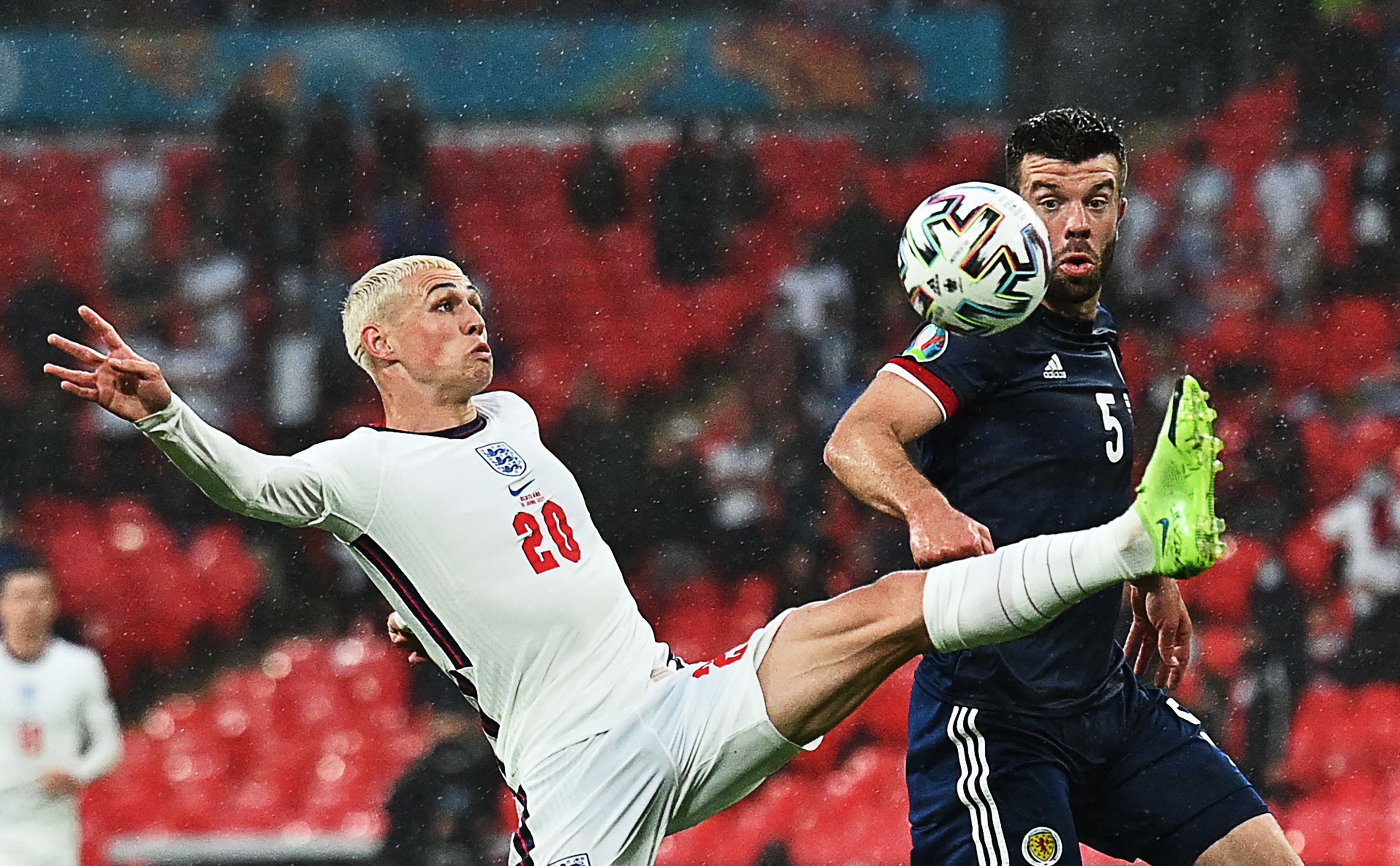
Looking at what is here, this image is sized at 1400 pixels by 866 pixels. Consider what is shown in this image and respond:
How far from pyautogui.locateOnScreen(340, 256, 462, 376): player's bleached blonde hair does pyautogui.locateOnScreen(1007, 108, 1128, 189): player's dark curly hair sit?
4.36ft

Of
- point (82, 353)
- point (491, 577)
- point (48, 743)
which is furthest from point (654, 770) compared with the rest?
point (48, 743)

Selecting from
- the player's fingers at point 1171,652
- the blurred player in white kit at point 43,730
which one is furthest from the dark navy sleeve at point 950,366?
the blurred player in white kit at point 43,730

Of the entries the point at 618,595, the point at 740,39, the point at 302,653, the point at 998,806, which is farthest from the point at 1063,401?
the point at 740,39

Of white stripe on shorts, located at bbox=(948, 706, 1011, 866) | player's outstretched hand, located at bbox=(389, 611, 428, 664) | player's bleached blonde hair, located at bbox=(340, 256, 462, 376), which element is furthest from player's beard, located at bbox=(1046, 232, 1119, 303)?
player's outstretched hand, located at bbox=(389, 611, 428, 664)

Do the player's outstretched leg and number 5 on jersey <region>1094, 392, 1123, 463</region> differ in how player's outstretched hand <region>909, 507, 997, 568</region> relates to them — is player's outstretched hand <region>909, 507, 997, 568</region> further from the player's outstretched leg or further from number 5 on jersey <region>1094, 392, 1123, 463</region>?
number 5 on jersey <region>1094, 392, 1123, 463</region>

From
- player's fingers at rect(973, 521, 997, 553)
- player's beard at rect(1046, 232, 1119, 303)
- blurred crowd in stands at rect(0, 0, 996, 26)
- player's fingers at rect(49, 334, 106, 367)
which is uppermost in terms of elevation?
blurred crowd in stands at rect(0, 0, 996, 26)

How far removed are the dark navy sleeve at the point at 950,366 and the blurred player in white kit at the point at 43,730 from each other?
4.52 meters

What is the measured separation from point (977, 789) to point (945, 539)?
640mm

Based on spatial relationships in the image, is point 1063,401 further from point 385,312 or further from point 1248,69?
point 1248,69

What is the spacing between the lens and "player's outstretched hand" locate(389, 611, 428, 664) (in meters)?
3.95

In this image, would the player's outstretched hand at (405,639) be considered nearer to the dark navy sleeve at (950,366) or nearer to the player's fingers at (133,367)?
the player's fingers at (133,367)

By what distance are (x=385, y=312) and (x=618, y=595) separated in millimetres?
867

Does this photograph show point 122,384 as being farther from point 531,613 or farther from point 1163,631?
point 1163,631

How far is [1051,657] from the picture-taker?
347 cm
